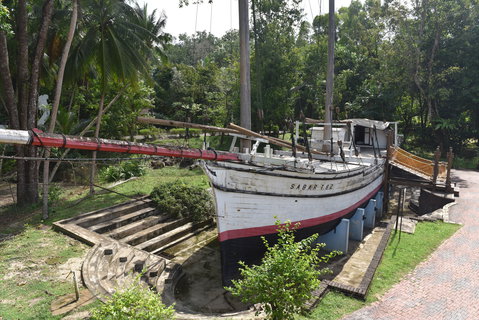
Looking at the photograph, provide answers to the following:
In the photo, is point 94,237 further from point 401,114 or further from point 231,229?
point 401,114

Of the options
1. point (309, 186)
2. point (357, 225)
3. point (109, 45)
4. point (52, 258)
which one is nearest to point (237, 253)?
point (309, 186)

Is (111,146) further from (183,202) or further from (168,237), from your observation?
(183,202)

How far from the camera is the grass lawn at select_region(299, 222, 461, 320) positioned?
6359 mm

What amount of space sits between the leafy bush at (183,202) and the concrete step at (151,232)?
1.28 ft

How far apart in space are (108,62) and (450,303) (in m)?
12.5

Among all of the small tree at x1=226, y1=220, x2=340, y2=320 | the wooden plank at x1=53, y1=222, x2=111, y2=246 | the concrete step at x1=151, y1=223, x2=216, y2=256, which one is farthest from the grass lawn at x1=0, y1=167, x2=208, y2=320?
the small tree at x1=226, y1=220, x2=340, y2=320

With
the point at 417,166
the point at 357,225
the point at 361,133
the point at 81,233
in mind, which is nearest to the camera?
the point at 81,233

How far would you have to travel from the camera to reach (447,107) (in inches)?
1069

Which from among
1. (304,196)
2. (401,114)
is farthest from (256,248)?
(401,114)

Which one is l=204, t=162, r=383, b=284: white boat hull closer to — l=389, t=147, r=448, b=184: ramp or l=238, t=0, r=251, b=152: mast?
l=238, t=0, r=251, b=152: mast

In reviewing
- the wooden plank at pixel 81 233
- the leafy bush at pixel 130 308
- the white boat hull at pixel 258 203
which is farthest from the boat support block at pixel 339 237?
the leafy bush at pixel 130 308

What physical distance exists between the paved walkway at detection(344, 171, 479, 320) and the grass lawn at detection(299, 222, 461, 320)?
166 mm

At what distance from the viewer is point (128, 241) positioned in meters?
9.60

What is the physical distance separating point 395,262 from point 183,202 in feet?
24.7
